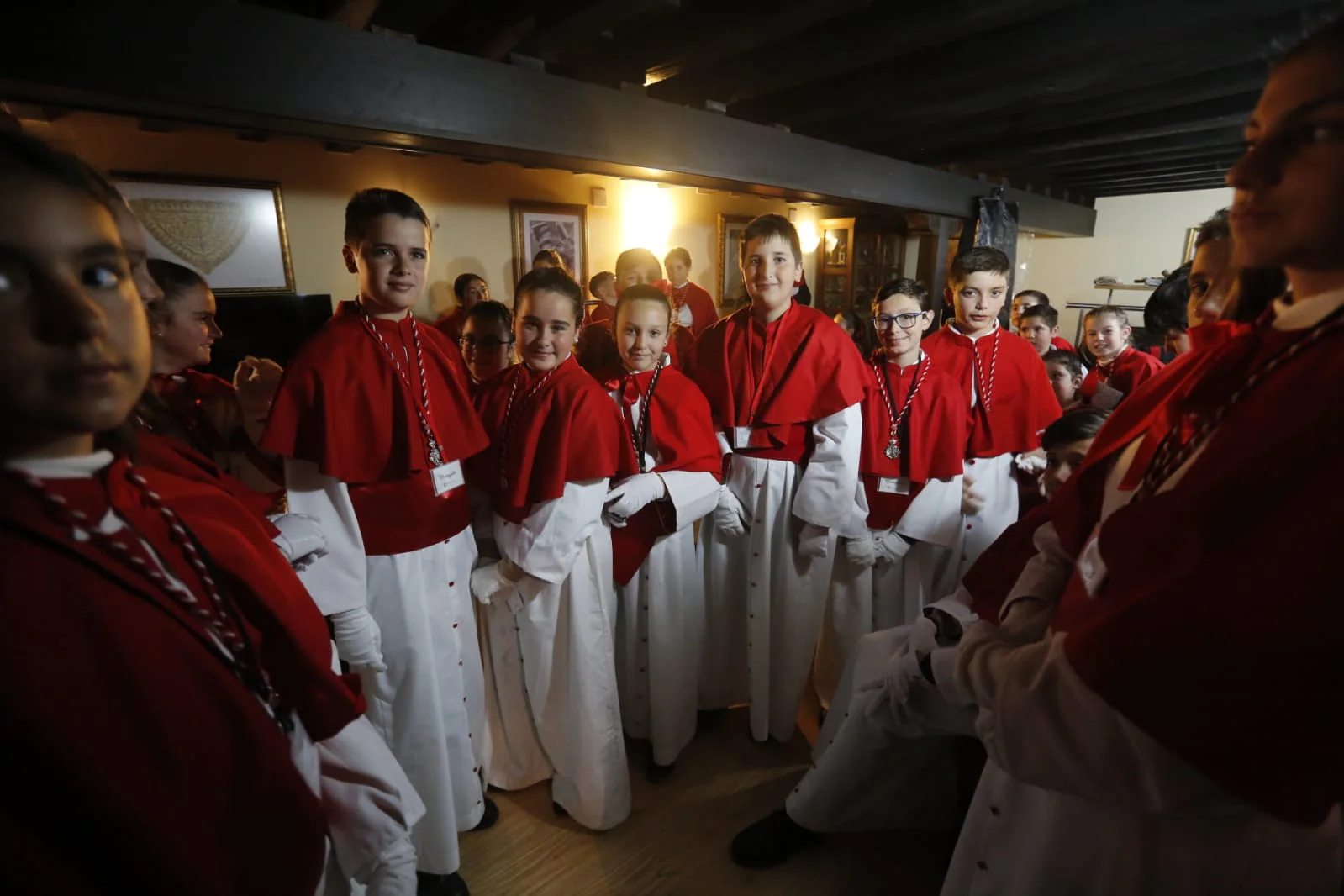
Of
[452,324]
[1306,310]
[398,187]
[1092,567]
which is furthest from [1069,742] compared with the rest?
[398,187]

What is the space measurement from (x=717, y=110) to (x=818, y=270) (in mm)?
5205

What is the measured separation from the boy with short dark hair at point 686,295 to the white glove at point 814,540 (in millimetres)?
3345

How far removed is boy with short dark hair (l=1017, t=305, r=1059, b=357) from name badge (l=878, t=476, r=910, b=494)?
201 cm

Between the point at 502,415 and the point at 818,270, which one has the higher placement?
the point at 818,270

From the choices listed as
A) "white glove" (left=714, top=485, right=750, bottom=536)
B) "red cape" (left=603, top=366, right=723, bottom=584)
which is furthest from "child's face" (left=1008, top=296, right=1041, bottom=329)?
"red cape" (left=603, top=366, right=723, bottom=584)

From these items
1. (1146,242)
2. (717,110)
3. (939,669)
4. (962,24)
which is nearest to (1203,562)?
(939,669)

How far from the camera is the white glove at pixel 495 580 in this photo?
1.74 meters

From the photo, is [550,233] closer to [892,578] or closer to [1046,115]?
[1046,115]

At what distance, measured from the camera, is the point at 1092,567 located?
93cm

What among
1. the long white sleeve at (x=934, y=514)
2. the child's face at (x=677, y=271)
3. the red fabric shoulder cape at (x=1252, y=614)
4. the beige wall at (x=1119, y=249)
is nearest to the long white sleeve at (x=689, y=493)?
the long white sleeve at (x=934, y=514)

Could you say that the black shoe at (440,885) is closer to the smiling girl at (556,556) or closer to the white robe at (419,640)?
the white robe at (419,640)

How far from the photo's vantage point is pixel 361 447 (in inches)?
58.6

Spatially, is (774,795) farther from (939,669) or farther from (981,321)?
(981,321)

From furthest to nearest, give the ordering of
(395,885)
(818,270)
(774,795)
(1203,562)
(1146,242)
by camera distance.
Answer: (818,270) → (1146,242) → (774,795) → (395,885) → (1203,562)
